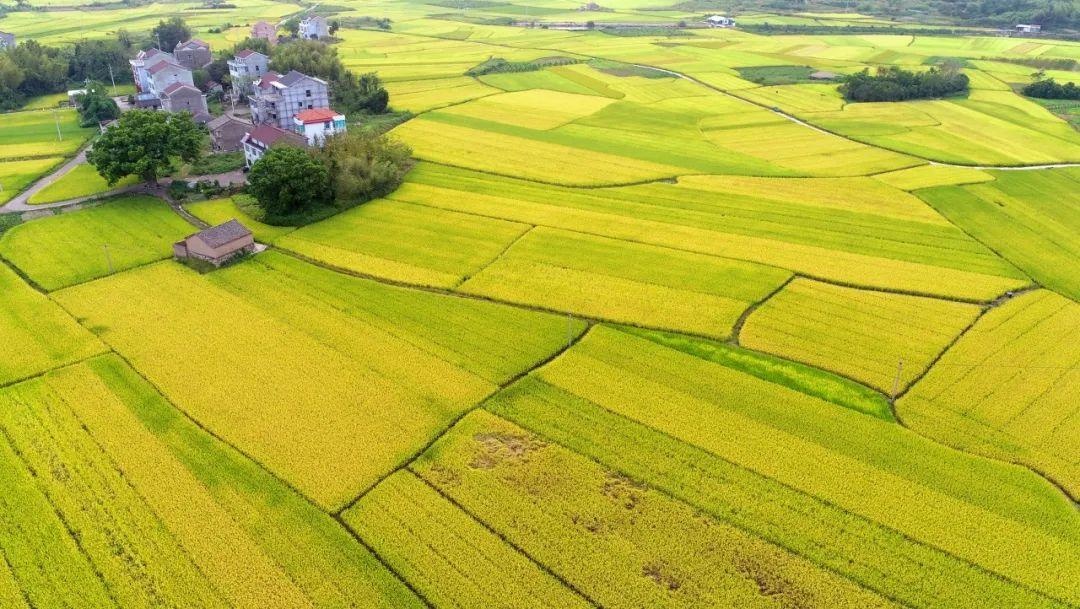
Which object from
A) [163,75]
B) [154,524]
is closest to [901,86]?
[163,75]

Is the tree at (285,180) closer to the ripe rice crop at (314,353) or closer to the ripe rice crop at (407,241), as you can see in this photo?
the ripe rice crop at (407,241)

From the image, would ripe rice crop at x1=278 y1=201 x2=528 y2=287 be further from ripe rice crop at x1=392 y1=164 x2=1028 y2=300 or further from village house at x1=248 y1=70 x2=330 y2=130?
village house at x1=248 y1=70 x2=330 y2=130

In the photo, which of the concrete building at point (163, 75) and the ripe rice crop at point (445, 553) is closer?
the ripe rice crop at point (445, 553)

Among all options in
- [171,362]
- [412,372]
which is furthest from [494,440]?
[171,362]

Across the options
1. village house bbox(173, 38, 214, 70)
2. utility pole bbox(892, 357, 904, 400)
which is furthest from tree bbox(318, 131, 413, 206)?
village house bbox(173, 38, 214, 70)

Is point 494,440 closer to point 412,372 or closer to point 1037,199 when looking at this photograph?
point 412,372

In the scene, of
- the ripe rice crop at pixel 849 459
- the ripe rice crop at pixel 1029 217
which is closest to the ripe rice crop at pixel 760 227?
the ripe rice crop at pixel 1029 217

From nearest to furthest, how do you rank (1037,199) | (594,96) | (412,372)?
1. (412,372)
2. (1037,199)
3. (594,96)

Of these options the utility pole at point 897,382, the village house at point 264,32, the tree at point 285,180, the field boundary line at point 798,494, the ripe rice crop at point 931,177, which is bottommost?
the field boundary line at point 798,494
